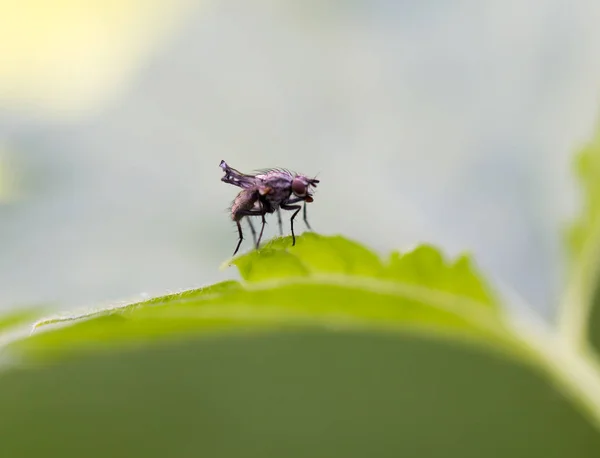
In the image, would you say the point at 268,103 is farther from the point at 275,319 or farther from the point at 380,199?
the point at 275,319

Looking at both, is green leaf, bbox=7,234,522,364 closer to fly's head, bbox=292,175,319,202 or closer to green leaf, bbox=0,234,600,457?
fly's head, bbox=292,175,319,202

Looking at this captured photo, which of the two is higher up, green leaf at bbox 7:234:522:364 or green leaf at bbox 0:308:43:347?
green leaf at bbox 7:234:522:364

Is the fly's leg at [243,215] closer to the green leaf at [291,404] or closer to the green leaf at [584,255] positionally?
the green leaf at [584,255]

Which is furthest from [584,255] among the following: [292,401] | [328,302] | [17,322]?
[292,401]

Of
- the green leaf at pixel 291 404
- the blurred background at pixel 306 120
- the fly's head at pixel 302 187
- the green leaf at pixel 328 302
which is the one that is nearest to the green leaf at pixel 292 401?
the green leaf at pixel 291 404

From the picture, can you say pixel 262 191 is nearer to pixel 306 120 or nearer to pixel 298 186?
pixel 298 186

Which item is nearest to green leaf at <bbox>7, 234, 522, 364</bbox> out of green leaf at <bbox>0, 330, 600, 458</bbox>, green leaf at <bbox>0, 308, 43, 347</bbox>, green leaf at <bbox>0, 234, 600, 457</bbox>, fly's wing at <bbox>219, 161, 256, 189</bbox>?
green leaf at <bbox>0, 308, 43, 347</bbox>

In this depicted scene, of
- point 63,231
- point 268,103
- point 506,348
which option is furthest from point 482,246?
point 63,231

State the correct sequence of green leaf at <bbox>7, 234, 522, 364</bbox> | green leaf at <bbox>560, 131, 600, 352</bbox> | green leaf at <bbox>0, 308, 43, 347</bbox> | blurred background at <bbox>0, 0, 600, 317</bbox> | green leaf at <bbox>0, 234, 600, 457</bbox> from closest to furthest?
green leaf at <bbox>0, 308, 43, 347</bbox> → green leaf at <bbox>7, 234, 522, 364</bbox> → green leaf at <bbox>560, 131, 600, 352</bbox> → blurred background at <bbox>0, 0, 600, 317</bbox> → green leaf at <bbox>0, 234, 600, 457</bbox>
